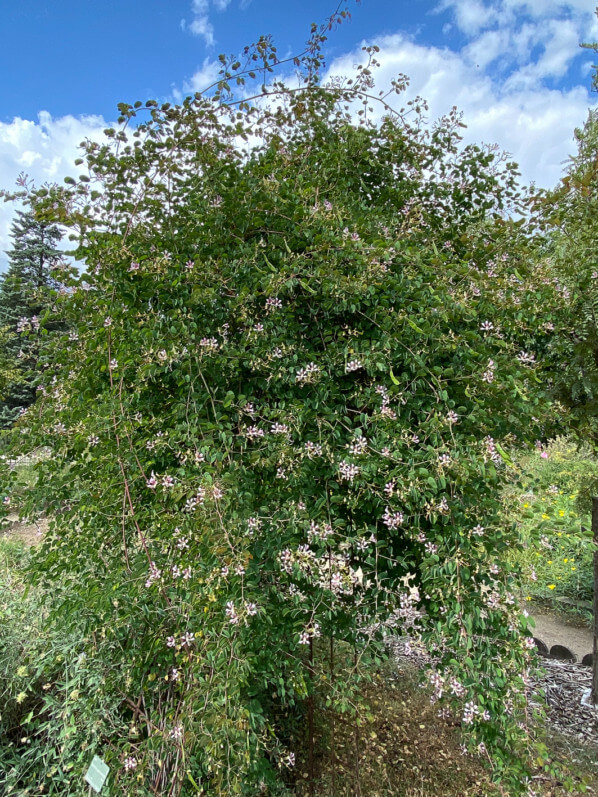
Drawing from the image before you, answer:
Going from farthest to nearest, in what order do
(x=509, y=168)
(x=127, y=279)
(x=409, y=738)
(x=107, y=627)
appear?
(x=409, y=738) → (x=509, y=168) → (x=107, y=627) → (x=127, y=279)

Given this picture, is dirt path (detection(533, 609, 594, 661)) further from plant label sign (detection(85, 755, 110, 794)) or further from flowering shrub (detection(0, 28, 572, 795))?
plant label sign (detection(85, 755, 110, 794))

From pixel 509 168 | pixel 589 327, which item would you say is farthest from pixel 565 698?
pixel 509 168

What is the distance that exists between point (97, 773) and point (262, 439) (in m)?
1.29

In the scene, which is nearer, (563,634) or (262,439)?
(262,439)

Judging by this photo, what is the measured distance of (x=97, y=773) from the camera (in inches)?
64.4

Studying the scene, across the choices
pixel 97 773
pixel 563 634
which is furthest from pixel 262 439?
pixel 563 634

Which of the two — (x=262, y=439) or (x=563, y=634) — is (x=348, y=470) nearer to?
(x=262, y=439)

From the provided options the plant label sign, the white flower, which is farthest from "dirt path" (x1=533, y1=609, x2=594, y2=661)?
the white flower

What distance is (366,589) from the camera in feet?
4.87

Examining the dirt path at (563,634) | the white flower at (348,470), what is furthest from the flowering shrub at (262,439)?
the dirt path at (563,634)

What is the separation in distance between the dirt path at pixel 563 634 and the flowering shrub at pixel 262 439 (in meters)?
3.50

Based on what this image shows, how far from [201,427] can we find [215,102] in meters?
1.29

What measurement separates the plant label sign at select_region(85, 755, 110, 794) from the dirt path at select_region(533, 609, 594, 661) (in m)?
3.92

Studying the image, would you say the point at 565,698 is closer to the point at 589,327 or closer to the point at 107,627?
the point at 589,327
